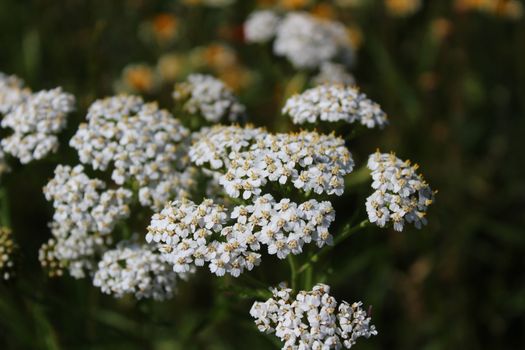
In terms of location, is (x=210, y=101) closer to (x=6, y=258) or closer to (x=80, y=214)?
(x=80, y=214)

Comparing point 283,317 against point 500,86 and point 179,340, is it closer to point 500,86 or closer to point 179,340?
point 179,340

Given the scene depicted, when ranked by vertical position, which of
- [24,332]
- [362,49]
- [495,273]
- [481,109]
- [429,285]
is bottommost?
[24,332]

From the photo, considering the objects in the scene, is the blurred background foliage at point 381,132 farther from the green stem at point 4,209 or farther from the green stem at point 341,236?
the green stem at point 341,236

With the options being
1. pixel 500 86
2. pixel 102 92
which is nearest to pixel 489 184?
pixel 500 86

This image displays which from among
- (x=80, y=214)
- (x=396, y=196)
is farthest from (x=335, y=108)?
(x=80, y=214)

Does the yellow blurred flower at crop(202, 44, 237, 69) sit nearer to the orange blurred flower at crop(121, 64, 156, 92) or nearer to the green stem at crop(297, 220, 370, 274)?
the orange blurred flower at crop(121, 64, 156, 92)

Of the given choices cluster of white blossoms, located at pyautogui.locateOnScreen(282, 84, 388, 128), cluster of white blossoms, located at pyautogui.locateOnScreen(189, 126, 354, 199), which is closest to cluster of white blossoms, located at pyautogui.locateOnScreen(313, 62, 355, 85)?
cluster of white blossoms, located at pyautogui.locateOnScreen(282, 84, 388, 128)
